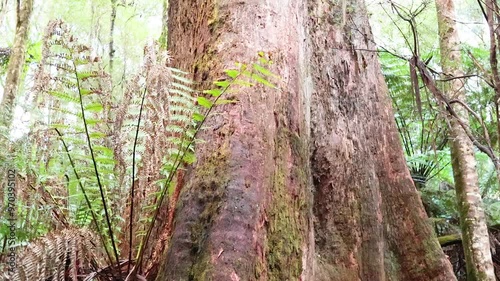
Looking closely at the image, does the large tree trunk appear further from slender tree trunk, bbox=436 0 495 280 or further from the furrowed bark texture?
slender tree trunk, bbox=436 0 495 280

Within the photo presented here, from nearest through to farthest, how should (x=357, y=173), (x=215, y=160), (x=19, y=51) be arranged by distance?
(x=215, y=160), (x=357, y=173), (x=19, y=51)

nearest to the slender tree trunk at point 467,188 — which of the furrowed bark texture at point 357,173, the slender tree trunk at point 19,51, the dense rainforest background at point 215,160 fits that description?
the furrowed bark texture at point 357,173

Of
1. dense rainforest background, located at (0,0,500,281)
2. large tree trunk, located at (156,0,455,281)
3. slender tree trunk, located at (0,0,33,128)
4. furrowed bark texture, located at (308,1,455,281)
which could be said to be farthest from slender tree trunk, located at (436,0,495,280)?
slender tree trunk, located at (0,0,33,128)

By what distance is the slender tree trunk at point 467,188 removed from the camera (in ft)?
12.6

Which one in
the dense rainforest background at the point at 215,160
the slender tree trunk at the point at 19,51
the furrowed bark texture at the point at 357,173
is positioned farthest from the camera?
the slender tree trunk at the point at 19,51

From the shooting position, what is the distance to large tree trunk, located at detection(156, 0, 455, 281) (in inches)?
69.9

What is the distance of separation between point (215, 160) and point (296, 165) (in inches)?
15.7

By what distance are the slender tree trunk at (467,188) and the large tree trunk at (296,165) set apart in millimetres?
972

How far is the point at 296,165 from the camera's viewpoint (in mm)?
2098

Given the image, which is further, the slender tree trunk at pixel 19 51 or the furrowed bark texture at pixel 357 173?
the slender tree trunk at pixel 19 51

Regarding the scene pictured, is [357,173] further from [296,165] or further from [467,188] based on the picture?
[467,188]

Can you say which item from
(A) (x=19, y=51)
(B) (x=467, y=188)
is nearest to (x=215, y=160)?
(B) (x=467, y=188)

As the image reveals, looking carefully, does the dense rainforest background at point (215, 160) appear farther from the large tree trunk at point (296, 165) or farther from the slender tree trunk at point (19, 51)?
the slender tree trunk at point (19, 51)

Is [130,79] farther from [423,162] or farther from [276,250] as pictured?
[423,162]
